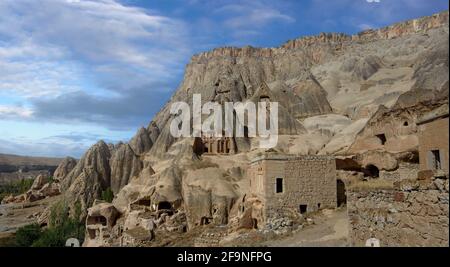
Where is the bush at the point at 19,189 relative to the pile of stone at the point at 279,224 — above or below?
above

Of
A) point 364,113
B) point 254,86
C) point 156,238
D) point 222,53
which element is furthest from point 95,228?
point 222,53

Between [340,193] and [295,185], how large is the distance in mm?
2293

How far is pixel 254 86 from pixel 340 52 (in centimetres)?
1652

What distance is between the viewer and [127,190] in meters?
28.7

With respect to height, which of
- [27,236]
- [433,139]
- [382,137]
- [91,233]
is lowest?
[27,236]

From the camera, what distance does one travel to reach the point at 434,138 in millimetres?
9188

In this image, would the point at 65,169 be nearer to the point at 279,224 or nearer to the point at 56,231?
the point at 56,231

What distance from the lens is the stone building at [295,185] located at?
54.2 feet

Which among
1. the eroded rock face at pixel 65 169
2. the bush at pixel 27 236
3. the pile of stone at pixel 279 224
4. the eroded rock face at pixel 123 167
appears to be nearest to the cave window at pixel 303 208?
the pile of stone at pixel 279 224

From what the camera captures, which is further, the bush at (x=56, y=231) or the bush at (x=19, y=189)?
the bush at (x=19, y=189)

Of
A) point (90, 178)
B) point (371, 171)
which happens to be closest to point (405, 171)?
point (371, 171)

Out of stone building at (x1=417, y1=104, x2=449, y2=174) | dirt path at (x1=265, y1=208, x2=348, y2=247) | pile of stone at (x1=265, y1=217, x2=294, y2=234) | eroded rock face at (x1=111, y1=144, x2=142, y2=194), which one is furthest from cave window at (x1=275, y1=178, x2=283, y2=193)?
eroded rock face at (x1=111, y1=144, x2=142, y2=194)

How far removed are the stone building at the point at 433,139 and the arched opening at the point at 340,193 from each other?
739cm

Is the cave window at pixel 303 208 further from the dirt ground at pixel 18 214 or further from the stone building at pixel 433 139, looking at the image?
the dirt ground at pixel 18 214
